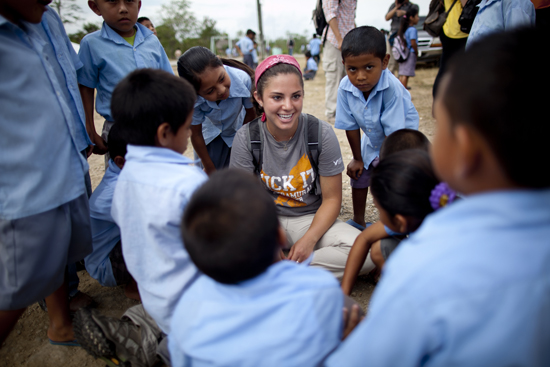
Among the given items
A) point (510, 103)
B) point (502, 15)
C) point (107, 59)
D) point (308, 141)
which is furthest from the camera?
point (502, 15)

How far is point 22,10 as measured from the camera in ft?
4.55

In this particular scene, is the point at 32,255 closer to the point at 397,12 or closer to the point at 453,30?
the point at 453,30

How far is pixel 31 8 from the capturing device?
55.4 inches

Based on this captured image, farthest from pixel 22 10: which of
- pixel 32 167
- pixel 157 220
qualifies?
pixel 157 220

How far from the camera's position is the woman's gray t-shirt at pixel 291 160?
2061mm

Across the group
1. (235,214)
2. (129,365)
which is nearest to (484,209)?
(235,214)

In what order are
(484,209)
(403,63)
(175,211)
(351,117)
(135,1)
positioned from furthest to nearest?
(403,63) → (351,117) → (135,1) → (175,211) → (484,209)

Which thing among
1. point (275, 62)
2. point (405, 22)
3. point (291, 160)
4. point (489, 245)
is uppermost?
point (405, 22)

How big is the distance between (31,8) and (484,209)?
1842 mm

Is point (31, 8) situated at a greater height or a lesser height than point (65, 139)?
greater

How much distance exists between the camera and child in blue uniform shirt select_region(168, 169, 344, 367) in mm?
884

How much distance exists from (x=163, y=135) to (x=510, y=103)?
3.94ft

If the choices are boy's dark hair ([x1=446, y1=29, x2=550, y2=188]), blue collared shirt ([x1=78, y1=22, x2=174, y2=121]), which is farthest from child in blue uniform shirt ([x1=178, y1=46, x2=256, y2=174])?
boy's dark hair ([x1=446, y1=29, x2=550, y2=188])

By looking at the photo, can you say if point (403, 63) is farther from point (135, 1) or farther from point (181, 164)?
point (181, 164)
